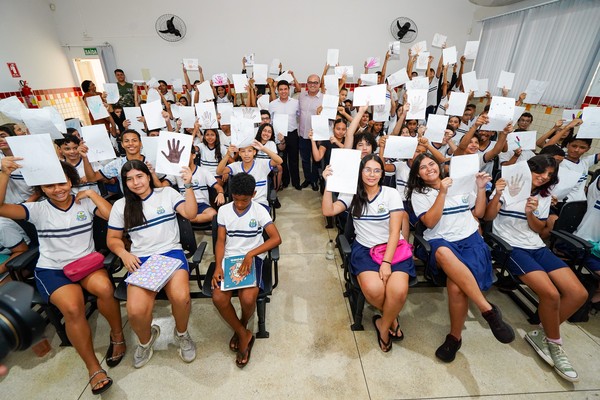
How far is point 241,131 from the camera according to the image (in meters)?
2.75

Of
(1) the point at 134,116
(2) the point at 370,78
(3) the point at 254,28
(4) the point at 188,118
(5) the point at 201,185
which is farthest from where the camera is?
(3) the point at 254,28

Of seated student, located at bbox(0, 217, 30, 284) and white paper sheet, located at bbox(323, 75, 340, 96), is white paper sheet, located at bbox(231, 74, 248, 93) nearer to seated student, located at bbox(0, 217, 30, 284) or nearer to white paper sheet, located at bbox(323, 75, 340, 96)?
white paper sheet, located at bbox(323, 75, 340, 96)

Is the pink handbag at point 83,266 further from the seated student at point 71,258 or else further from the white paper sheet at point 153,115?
the white paper sheet at point 153,115

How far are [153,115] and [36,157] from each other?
142 centimetres

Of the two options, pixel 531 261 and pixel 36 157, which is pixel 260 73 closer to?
pixel 36 157

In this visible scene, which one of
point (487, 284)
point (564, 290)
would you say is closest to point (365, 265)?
point (487, 284)

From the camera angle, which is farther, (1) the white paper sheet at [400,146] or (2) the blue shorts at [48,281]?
(1) the white paper sheet at [400,146]

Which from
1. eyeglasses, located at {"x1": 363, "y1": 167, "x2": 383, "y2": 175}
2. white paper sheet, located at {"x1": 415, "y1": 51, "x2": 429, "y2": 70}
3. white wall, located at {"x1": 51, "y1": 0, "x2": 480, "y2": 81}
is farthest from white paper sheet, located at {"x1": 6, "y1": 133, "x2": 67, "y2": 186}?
white wall, located at {"x1": 51, "y1": 0, "x2": 480, "y2": 81}

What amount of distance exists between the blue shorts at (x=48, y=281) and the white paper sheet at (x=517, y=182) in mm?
3205

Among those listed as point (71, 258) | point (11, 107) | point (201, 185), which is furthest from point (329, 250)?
point (11, 107)

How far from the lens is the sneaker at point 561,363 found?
1780 millimetres

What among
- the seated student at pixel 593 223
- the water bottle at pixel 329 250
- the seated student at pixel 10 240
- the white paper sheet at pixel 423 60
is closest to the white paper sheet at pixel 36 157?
the seated student at pixel 10 240

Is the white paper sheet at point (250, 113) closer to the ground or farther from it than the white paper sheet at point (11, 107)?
closer to the ground

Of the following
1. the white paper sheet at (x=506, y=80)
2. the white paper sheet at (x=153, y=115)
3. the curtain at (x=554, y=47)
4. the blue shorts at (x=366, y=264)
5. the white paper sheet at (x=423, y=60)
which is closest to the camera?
the blue shorts at (x=366, y=264)
